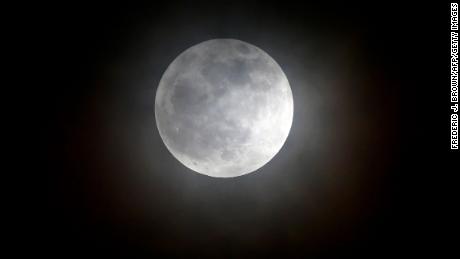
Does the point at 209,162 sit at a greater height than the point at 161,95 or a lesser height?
lesser

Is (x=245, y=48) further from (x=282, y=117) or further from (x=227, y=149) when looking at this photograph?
(x=227, y=149)

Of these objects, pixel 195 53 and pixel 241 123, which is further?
pixel 195 53

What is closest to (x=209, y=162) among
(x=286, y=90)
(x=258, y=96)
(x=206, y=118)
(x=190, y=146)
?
(x=190, y=146)

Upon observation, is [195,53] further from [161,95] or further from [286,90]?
[286,90]

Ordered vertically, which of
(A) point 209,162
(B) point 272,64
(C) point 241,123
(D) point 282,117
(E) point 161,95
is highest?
(B) point 272,64

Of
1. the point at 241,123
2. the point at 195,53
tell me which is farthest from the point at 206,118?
the point at 195,53

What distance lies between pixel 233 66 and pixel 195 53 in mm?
362

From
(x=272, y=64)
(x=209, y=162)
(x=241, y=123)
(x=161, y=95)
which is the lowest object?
(x=209, y=162)

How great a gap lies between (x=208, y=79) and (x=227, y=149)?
0.55m

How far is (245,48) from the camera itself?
2.13 meters

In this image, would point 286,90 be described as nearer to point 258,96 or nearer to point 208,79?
point 258,96

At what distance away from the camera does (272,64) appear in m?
2.17

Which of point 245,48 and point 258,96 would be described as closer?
point 258,96

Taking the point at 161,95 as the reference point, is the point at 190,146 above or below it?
below
